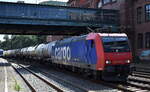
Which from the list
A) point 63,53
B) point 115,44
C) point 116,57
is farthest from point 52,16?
point 116,57

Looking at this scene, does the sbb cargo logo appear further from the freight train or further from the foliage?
the foliage

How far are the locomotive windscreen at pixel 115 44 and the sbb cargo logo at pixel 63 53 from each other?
697cm

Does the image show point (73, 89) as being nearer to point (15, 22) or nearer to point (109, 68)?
point (109, 68)

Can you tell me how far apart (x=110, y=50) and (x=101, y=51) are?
503mm

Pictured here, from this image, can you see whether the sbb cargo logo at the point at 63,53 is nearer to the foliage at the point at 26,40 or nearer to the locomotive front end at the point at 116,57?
the locomotive front end at the point at 116,57

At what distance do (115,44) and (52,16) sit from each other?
26532mm

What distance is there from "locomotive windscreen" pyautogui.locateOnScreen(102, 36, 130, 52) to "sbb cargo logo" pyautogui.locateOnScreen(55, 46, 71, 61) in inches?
274

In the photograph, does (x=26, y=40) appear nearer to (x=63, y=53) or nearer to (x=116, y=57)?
(x=63, y=53)

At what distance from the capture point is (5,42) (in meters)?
164

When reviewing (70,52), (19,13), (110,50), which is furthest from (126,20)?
(110,50)

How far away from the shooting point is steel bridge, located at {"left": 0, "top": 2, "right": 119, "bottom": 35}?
4100cm

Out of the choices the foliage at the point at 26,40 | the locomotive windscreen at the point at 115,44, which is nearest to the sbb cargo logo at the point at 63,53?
the locomotive windscreen at the point at 115,44

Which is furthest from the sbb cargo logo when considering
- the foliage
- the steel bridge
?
the foliage

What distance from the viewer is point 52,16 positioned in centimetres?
4294
